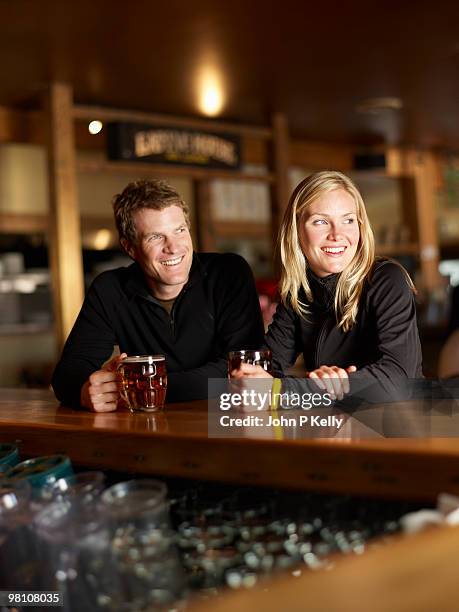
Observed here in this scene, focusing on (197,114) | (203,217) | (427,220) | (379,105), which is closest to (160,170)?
(197,114)

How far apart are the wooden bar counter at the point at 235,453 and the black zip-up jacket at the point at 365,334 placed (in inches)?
14.0

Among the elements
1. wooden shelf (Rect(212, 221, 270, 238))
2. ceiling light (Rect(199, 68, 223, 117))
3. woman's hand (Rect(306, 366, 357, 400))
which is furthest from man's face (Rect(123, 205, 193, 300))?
wooden shelf (Rect(212, 221, 270, 238))

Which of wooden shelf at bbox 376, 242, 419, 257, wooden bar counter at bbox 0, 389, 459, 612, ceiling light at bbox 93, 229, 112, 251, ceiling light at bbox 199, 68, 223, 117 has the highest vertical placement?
→ ceiling light at bbox 199, 68, 223, 117

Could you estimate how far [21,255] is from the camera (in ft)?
21.3

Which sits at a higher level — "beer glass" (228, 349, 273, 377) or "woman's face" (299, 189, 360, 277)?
"woman's face" (299, 189, 360, 277)

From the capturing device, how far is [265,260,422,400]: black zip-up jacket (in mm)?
1739

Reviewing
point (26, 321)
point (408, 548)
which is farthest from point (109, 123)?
point (408, 548)

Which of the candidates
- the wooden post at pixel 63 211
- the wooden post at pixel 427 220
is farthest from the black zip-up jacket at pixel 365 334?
the wooden post at pixel 427 220

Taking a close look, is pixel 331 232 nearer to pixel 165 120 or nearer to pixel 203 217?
pixel 165 120

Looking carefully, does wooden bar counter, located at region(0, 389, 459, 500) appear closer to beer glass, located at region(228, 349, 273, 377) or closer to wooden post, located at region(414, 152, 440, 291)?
beer glass, located at region(228, 349, 273, 377)

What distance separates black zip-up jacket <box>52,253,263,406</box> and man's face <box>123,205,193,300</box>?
0.10 meters

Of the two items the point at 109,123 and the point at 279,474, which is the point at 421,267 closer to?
the point at 109,123

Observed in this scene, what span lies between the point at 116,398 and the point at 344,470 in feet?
2.70

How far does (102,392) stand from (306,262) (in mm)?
585
